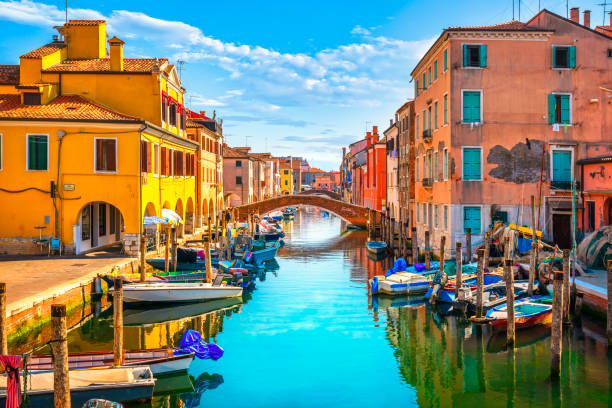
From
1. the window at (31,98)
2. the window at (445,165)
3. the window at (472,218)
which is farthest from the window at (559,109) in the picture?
the window at (31,98)

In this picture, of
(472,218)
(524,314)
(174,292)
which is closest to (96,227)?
(174,292)

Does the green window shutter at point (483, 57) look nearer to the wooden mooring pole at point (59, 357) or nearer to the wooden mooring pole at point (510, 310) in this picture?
the wooden mooring pole at point (510, 310)

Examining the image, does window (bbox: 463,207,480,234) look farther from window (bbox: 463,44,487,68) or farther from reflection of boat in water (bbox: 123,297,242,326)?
reflection of boat in water (bbox: 123,297,242,326)

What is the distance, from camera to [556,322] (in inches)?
472

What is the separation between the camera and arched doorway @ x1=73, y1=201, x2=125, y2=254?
2458cm

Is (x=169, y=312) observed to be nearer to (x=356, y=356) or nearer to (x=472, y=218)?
(x=356, y=356)

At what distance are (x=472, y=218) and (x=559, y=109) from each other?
274 inches

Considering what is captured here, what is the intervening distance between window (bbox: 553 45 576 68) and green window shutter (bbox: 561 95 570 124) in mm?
1553

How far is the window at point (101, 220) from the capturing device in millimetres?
27938

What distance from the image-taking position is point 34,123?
2345 centimetres

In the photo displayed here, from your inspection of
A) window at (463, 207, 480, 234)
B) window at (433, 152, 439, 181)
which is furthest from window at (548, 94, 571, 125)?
window at (433, 152, 439, 181)

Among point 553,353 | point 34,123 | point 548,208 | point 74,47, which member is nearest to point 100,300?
point 34,123

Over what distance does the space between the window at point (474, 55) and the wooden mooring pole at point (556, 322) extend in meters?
15.5

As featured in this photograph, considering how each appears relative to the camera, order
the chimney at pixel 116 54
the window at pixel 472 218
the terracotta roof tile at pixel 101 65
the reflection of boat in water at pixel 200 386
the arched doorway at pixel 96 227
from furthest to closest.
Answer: the terracotta roof tile at pixel 101 65 → the chimney at pixel 116 54 → the window at pixel 472 218 → the arched doorway at pixel 96 227 → the reflection of boat in water at pixel 200 386
